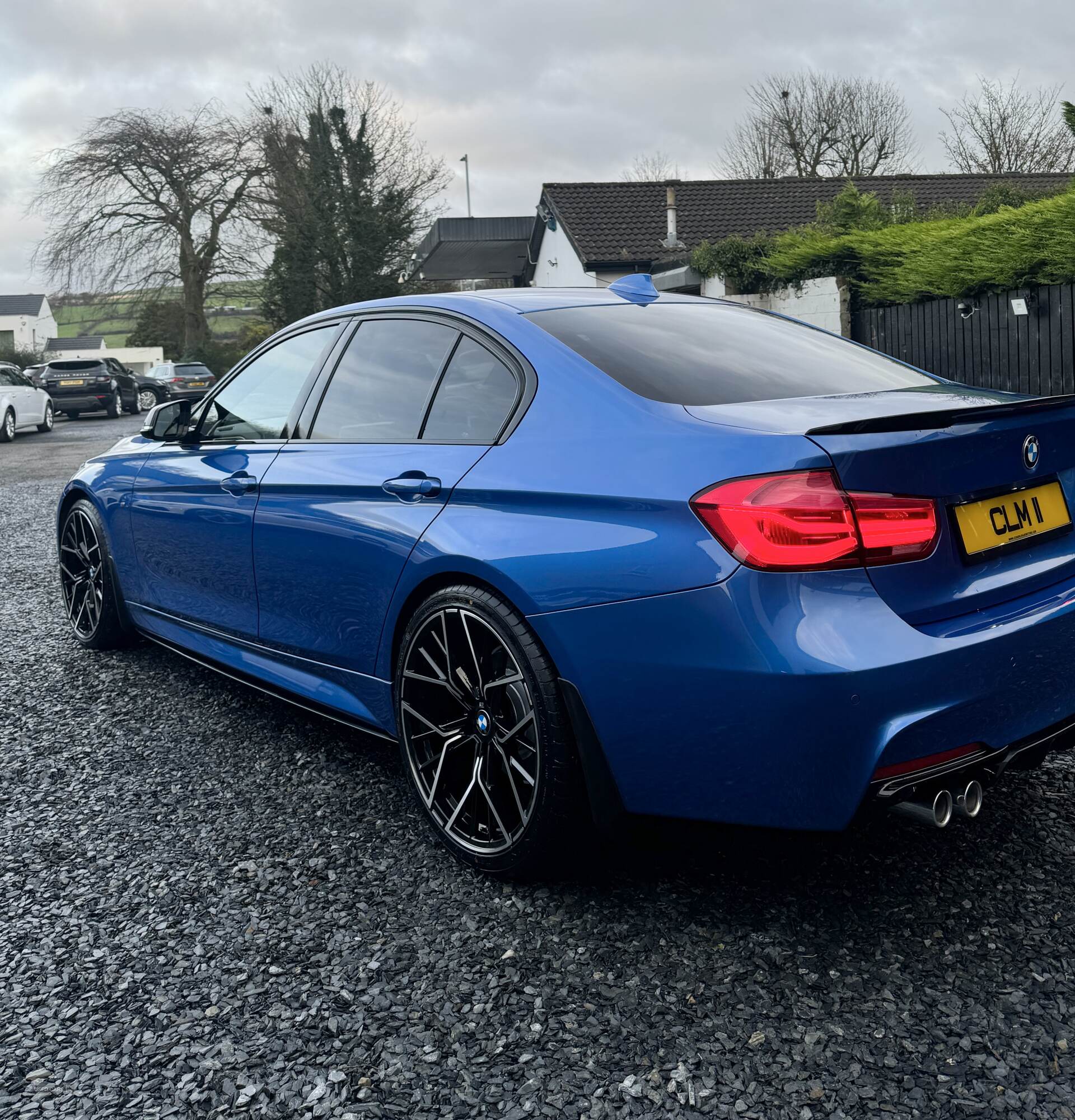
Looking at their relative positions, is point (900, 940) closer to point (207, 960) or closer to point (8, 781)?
point (207, 960)

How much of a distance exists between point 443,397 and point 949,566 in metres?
1.46

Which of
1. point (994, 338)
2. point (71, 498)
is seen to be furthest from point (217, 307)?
point (71, 498)

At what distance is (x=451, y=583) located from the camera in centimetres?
287

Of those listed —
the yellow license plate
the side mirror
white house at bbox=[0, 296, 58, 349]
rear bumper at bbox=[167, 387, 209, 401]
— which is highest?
white house at bbox=[0, 296, 58, 349]

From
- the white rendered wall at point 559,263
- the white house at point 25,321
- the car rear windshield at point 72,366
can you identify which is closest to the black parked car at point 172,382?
the car rear windshield at point 72,366

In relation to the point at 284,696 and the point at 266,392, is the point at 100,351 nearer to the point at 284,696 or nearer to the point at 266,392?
the point at 266,392

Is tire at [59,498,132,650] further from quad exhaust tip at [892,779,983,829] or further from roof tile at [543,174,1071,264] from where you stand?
roof tile at [543,174,1071,264]

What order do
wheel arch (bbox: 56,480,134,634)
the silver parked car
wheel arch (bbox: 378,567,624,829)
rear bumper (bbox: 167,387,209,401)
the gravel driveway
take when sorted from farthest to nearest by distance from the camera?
rear bumper (bbox: 167,387,209,401) → the silver parked car → wheel arch (bbox: 56,480,134,634) → wheel arch (bbox: 378,567,624,829) → the gravel driveway

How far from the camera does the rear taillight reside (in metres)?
2.23

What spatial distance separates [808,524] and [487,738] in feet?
3.40

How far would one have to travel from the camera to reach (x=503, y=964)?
251cm

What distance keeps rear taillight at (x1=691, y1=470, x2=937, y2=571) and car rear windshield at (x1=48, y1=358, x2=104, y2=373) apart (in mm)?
30652

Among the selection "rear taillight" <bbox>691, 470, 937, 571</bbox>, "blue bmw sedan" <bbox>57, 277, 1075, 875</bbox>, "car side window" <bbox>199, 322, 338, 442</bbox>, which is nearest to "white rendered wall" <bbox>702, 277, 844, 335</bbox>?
"car side window" <bbox>199, 322, 338, 442</bbox>

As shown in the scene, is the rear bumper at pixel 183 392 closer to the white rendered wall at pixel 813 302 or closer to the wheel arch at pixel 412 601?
the white rendered wall at pixel 813 302
